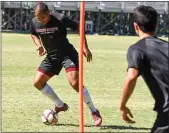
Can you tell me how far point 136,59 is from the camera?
502 cm

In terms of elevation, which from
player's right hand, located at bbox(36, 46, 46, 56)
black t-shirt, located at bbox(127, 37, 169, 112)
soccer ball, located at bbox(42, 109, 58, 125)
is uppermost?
black t-shirt, located at bbox(127, 37, 169, 112)

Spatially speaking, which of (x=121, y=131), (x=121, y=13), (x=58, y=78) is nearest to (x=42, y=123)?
(x=121, y=131)

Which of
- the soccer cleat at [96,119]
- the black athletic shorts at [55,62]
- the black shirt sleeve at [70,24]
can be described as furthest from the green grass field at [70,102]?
the black shirt sleeve at [70,24]

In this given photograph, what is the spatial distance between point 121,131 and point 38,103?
3.00 metres

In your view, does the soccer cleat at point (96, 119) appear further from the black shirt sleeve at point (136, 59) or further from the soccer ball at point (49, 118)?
the black shirt sleeve at point (136, 59)

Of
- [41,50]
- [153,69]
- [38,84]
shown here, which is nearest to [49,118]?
[38,84]

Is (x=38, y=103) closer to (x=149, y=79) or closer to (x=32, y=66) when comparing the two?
(x=149, y=79)

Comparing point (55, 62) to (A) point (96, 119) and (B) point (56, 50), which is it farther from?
(A) point (96, 119)

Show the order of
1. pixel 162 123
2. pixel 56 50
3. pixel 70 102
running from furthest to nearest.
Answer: pixel 70 102 → pixel 56 50 → pixel 162 123

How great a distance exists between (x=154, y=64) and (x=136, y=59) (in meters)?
0.19

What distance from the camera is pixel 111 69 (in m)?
18.2

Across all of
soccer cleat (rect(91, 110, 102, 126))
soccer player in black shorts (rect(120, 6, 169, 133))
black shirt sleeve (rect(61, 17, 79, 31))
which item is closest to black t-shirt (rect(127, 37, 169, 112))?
soccer player in black shorts (rect(120, 6, 169, 133))

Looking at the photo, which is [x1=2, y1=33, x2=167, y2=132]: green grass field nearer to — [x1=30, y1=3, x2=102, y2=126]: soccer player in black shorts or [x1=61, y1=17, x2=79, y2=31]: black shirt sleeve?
[x1=30, y1=3, x2=102, y2=126]: soccer player in black shorts

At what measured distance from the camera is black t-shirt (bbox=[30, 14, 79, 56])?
28.3 feet
